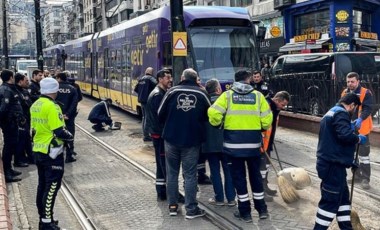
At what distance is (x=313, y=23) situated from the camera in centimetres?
2955

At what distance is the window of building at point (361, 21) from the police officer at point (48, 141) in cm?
2526

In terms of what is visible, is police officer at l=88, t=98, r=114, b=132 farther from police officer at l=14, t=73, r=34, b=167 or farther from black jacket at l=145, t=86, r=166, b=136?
black jacket at l=145, t=86, r=166, b=136

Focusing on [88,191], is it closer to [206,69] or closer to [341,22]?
[206,69]

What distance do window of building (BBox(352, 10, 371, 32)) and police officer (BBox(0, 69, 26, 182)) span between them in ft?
76.3

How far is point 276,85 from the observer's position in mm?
16031

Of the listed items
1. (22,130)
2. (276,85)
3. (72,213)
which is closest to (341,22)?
(276,85)

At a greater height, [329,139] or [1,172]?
[329,139]

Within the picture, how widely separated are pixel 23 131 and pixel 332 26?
69.9ft

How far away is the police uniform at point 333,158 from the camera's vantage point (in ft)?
16.6

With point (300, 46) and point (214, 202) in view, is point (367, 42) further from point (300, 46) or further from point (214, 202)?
point (214, 202)

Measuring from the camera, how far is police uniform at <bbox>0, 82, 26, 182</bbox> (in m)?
8.69

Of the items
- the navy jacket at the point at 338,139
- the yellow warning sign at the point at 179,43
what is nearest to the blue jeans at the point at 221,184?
the navy jacket at the point at 338,139

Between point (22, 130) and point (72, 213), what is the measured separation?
10.9 ft

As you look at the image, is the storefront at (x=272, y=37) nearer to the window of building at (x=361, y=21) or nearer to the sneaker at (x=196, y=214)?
the window of building at (x=361, y=21)
